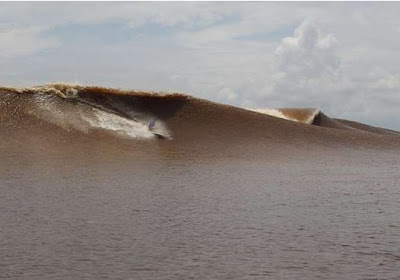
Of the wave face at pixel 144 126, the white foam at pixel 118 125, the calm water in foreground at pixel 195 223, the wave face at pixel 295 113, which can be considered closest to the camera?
the calm water in foreground at pixel 195 223

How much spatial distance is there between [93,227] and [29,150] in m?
7.77

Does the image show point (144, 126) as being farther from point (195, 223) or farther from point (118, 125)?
point (195, 223)

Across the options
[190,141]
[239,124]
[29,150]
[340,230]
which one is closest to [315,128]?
[239,124]

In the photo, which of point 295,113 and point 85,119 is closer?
point 85,119

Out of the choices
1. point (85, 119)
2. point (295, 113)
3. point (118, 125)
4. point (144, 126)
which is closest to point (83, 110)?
point (85, 119)

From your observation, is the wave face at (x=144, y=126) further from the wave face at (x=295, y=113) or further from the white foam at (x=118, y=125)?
the wave face at (x=295, y=113)

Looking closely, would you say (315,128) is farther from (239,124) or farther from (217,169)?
(217,169)

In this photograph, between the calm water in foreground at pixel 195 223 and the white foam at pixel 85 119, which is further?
the white foam at pixel 85 119

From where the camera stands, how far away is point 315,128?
19000mm

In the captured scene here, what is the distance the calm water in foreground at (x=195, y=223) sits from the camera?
5812 mm

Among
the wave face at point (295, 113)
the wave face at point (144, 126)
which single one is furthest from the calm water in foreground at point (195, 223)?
the wave face at point (295, 113)

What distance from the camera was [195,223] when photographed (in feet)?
25.4

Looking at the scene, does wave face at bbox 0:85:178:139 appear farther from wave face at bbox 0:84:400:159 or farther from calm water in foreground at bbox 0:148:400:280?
calm water in foreground at bbox 0:148:400:280

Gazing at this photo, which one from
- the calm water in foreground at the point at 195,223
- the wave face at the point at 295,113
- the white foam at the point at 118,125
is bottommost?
the calm water in foreground at the point at 195,223
